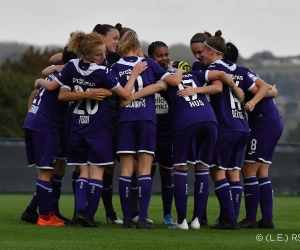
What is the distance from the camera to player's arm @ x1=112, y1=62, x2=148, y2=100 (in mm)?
9008

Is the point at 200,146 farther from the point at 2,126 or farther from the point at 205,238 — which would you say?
the point at 2,126

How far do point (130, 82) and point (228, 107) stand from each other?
1.24 m

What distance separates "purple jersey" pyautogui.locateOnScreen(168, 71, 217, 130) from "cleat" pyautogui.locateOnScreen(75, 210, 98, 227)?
1376 mm

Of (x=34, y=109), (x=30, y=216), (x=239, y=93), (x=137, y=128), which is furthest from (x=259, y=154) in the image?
(x=30, y=216)

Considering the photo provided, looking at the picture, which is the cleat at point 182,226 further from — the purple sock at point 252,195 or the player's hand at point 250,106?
the player's hand at point 250,106

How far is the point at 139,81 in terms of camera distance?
9172mm

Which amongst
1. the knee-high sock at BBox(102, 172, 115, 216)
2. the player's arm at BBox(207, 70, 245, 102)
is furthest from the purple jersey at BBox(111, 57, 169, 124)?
the knee-high sock at BBox(102, 172, 115, 216)

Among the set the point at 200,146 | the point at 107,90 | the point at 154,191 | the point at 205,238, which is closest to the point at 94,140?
the point at 107,90

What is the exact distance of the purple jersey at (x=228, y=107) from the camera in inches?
374

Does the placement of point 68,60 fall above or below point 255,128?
above

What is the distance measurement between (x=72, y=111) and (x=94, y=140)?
611mm

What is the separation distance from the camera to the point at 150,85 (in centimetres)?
916

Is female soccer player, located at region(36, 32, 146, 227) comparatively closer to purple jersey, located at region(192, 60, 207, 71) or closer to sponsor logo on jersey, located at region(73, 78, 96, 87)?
sponsor logo on jersey, located at region(73, 78, 96, 87)

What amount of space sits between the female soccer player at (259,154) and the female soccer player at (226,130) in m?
0.20
